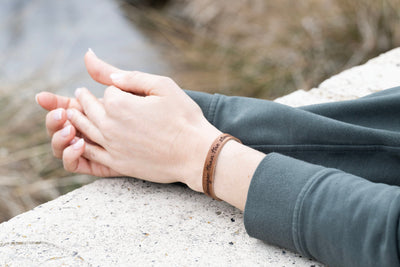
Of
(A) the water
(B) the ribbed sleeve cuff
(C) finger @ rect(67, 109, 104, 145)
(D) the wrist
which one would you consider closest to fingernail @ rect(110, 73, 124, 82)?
(C) finger @ rect(67, 109, 104, 145)

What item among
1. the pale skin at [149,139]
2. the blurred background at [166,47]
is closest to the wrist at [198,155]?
the pale skin at [149,139]

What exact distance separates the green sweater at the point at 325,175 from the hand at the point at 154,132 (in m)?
0.06

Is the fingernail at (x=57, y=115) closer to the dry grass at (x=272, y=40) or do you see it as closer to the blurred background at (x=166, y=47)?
the blurred background at (x=166, y=47)

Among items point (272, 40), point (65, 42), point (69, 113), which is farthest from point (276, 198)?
point (65, 42)

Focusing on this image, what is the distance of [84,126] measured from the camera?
3.00ft

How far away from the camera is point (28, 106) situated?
6.01ft

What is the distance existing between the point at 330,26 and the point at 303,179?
68.9 inches

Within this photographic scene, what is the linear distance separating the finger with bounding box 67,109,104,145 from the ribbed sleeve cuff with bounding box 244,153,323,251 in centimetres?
35

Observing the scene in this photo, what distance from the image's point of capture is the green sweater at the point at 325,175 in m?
0.59

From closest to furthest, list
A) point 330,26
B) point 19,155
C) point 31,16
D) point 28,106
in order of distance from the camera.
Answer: point 19,155 < point 28,106 < point 330,26 < point 31,16

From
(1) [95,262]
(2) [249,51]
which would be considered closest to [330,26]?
(2) [249,51]

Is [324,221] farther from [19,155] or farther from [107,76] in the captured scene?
[19,155]

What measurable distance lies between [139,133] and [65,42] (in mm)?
1826

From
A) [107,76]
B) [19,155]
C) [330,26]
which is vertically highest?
[107,76]
